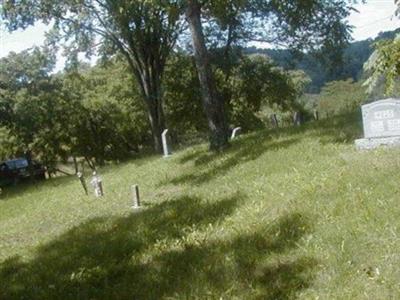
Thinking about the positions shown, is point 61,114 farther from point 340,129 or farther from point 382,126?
point 382,126

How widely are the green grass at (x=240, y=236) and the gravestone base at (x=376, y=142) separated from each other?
1.87 ft

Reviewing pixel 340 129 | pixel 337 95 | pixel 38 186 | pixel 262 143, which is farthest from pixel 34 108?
pixel 337 95

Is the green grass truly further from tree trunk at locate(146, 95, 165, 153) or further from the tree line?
tree trunk at locate(146, 95, 165, 153)

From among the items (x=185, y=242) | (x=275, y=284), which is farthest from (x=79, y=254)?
(x=275, y=284)

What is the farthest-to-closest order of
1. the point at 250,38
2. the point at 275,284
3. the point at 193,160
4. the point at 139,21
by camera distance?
the point at 250,38, the point at 139,21, the point at 193,160, the point at 275,284

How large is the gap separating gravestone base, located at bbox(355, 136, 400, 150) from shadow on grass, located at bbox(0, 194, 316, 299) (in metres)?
3.53

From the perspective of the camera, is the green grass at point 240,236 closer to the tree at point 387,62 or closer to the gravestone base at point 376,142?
the gravestone base at point 376,142

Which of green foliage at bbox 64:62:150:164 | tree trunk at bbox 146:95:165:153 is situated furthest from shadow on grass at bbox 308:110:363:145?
green foliage at bbox 64:62:150:164

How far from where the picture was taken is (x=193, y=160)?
17.4 meters

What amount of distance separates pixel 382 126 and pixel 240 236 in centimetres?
561

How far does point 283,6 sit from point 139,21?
915 centimetres

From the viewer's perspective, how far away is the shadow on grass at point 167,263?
7266 mm

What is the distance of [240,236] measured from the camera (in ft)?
28.6

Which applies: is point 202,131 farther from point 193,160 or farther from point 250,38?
point 193,160
